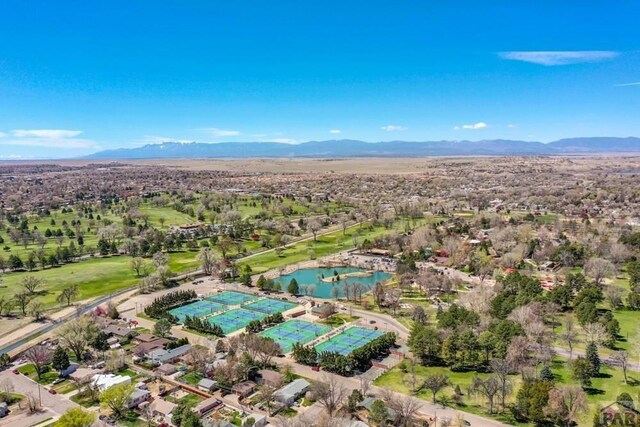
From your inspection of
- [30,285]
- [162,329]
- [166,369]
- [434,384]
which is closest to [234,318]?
[162,329]

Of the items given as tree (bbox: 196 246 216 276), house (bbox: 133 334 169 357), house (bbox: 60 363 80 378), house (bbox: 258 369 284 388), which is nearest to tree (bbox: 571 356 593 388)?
house (bbox: 258 369 284 388)

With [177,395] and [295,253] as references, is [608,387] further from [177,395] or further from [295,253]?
[295,253]

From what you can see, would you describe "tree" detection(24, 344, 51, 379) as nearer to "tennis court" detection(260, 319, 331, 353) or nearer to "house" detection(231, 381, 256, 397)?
"house" detection(231, 381, 256, 397)

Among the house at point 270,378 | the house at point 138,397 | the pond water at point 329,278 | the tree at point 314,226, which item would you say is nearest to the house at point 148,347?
the house at point 138,397

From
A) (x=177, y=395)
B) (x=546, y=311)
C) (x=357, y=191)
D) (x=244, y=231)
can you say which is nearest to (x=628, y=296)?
(x=546, y=311)

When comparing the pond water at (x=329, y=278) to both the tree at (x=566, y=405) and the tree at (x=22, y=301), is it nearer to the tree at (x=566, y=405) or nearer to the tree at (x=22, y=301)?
the tree at (x=22, y=301)

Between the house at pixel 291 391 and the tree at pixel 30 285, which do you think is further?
the tree at pixel 30 285

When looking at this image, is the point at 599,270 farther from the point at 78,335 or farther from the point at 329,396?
the point at 78,335
